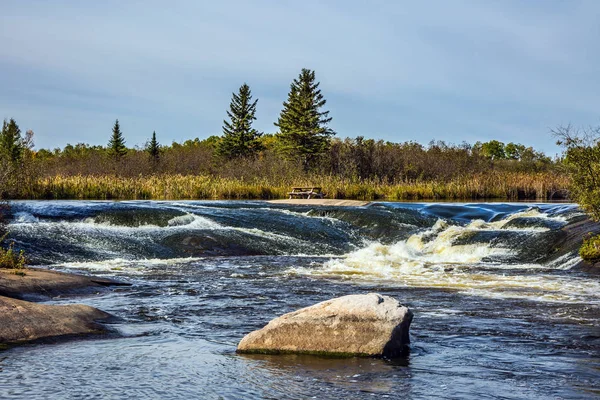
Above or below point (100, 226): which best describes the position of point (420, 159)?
above

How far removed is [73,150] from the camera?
91.1m

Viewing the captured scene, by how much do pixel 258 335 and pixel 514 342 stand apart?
3177 millimetres

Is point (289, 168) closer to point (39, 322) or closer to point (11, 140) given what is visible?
point (11, 140)

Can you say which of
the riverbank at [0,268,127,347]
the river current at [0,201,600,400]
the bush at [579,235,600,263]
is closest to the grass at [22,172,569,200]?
the river current at [0,201,600,400]

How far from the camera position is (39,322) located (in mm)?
8531

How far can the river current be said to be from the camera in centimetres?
675

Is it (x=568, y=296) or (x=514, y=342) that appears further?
(x=568, y=296)

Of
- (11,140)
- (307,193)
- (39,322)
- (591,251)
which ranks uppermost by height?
(11,140)

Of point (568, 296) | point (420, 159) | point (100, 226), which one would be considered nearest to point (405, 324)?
point (568, 296)

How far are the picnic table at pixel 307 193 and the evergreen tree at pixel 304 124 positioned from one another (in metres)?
25.9

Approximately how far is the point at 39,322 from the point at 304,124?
60.6 m

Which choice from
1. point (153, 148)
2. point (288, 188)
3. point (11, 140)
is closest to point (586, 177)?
point (288, 188)

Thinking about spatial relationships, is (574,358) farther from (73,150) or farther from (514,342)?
(73,150)

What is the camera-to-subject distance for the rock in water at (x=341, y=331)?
7672mm
